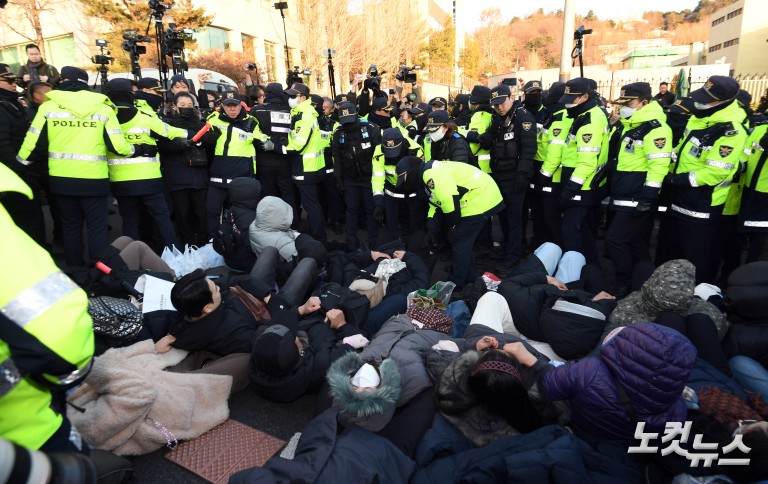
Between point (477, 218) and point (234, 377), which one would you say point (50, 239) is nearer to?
point (234, 377)

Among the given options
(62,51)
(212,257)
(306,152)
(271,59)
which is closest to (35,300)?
(212,257)

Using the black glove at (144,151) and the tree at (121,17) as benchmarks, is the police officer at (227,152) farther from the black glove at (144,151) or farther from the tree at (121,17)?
the tree at (121,17)

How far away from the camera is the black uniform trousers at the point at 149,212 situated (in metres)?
5.05

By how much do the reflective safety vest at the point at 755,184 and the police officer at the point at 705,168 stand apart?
9.2 inches

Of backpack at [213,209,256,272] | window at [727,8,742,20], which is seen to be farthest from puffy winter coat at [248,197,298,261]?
window at [727,8,742,20]

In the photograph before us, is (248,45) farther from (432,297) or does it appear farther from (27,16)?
(432,297)

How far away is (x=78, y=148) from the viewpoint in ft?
14.3

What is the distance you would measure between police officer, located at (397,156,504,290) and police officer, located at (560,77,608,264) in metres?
0.81

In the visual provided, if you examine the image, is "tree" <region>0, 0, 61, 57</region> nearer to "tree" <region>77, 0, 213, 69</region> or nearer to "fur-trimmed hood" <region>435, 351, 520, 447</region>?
"tree" <region>77, 0, 213, 69</region>

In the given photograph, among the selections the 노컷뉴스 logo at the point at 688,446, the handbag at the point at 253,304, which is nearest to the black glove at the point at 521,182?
the handbag at the point at 253,304

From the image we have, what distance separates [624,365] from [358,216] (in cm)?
539

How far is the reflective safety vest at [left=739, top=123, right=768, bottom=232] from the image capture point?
392 centimetres

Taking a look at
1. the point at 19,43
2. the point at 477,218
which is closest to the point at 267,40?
the point at 19,43

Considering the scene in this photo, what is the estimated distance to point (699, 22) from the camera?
267 feet
